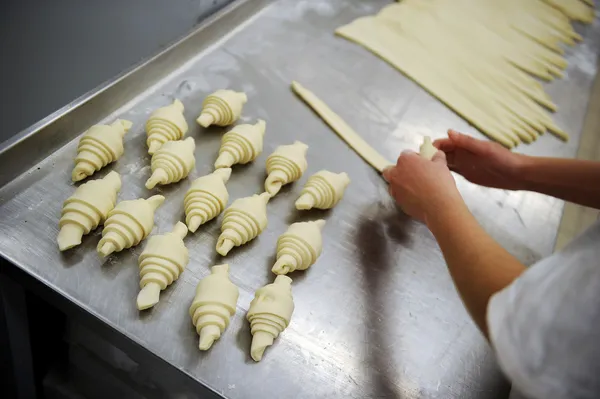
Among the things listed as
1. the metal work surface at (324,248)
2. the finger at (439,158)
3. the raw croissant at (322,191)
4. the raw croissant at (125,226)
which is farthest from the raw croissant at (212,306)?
the finger at (439,158)

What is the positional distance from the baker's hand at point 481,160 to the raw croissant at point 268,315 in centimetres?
59

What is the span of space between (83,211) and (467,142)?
87 cm

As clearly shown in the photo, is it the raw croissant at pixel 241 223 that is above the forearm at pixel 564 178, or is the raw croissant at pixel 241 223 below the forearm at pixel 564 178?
below

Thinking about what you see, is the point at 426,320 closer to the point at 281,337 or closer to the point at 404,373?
the point at 404,373

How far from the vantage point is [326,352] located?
107 centimetres

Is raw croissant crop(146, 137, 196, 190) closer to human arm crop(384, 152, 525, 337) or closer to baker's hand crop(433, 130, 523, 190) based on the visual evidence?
human arm crop(384, 152, 525, 337)

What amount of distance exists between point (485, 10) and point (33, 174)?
5.59 ft

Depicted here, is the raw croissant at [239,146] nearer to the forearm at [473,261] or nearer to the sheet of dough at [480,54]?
the forearm at [473,261]

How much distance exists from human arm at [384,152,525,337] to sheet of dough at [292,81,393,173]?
0.14 metres

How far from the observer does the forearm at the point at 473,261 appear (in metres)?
0.86

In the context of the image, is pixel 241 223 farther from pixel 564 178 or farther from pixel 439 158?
pixel 564 178

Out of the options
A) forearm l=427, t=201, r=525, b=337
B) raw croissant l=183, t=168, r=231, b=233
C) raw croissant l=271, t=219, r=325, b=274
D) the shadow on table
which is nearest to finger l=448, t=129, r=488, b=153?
the shadow on table

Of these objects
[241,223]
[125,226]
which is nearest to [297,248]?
[241,223]

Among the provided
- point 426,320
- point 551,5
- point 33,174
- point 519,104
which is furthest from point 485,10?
point 33,174
